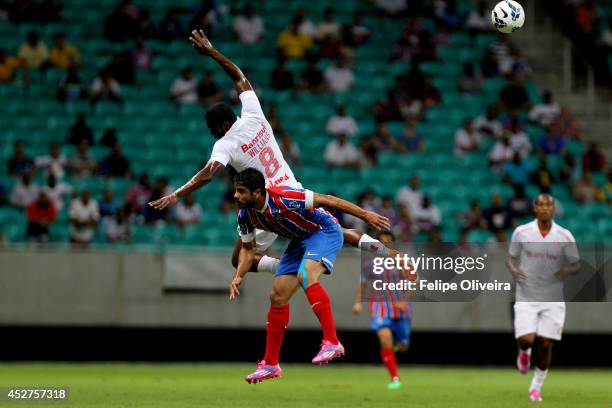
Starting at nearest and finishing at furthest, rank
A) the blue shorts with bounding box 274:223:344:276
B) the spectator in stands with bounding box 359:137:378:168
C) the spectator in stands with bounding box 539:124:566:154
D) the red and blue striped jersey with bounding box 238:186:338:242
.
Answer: the red and blue striped jersey with bounding box 238:186:338:242, the blue shorts with bounding box 274:223:344:276, the spectator in stands with bounding box 359:137:378:168, the spectator in stands with bounding box 539:124:566:154

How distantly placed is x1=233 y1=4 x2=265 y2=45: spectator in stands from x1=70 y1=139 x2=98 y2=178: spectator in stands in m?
4.99

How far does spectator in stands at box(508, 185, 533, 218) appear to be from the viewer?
74.9ft

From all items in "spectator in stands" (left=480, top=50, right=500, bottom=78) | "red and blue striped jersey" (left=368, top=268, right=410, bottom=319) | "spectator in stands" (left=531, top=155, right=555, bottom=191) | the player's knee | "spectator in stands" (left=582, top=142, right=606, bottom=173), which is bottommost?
"red and blue striped jersey" (left=368, top=268, right=410, bottom=319)

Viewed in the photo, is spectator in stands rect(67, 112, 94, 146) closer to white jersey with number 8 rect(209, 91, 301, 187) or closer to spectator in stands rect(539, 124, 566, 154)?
spectator in stands rect(539, 124, 566, 154)

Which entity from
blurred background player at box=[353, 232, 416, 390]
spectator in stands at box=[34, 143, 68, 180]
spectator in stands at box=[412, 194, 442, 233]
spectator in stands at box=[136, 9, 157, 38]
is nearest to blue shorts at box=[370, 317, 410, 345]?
blurred background player at box=[353, 232, 416, 390]

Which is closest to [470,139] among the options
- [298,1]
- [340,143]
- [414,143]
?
[414,143]

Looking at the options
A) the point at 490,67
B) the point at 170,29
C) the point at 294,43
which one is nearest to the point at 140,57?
the point at 170,29

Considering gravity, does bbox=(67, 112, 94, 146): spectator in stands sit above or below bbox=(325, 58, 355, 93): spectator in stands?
below

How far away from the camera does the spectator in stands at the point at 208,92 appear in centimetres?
2462

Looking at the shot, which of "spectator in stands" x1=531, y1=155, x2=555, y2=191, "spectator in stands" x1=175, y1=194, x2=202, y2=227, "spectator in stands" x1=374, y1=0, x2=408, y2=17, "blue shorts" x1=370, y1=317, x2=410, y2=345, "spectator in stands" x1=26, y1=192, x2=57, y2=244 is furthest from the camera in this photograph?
"spectator in stands" x1=374, y1=0, x2=408, y2=17

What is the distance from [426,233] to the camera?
22062 millimetres

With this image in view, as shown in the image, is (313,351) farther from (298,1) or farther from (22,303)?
(298,1)

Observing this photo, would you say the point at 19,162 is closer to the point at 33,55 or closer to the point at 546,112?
the point at 33,55

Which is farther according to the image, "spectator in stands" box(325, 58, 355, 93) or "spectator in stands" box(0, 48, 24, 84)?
"spectator in stands" box(325, 58, 355, 93)
